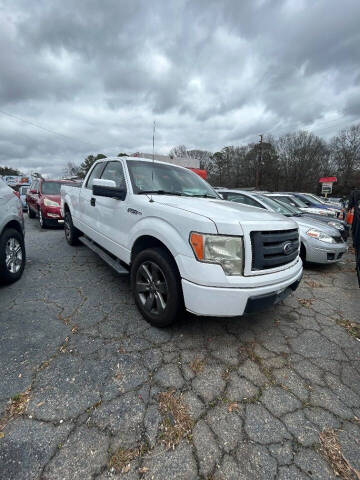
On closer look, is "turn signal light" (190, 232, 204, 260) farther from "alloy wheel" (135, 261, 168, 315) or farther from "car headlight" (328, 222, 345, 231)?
"car headlight" (328, 222, 345, 231)

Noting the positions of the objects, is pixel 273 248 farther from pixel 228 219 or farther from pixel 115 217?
Result: pixel 115 217

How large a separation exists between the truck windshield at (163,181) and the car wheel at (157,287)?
0.94 metres

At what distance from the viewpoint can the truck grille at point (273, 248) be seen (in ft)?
6.68

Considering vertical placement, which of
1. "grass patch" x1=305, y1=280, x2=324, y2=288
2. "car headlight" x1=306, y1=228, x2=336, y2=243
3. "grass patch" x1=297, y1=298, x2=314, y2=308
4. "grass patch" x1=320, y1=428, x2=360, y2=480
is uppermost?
"car headlight" x1=306, y1=228, x2=336, y2=243

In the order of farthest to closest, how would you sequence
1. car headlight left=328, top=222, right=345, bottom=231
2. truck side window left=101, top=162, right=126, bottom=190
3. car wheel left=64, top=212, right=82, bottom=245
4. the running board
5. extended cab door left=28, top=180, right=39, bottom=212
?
extended cab door left=28, top=180, right=39, bottom=212
car headlight left=328, top=222, right=345, bottom=231
car wheel left=64, top=212, right=82, bottom=245
truck side window left=101, top=162, right=126, bottom=190
the running board

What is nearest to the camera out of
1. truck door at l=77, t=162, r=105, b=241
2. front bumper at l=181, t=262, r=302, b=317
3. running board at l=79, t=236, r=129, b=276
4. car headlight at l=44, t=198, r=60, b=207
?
front bumper at l=181, t=262, r=302, b=317

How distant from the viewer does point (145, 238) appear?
2.57 metres

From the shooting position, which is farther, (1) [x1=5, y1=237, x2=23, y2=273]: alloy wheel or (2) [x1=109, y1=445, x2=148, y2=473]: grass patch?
(1) [x1=5, y1=237, x2=23, y2=273]: alloy wheel

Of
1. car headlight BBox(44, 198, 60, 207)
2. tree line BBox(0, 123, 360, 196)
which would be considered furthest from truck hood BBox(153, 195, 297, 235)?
tree line BBox(0, 123, 360, 196)

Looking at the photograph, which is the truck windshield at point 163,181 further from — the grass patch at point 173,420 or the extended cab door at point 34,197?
the extended cab door at point 34,197

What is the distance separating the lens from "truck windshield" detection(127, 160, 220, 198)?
2.92 m

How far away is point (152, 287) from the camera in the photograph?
2.43m

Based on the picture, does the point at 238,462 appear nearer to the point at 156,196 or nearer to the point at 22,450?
the point at 22,450

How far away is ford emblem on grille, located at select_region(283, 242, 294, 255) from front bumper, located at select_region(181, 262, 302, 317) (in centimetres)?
48
